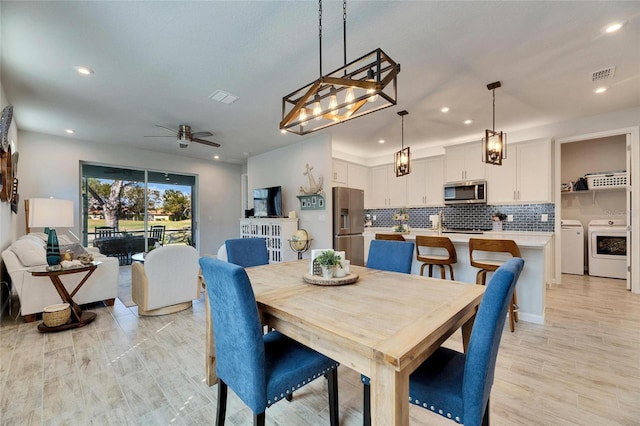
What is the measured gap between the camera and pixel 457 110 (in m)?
3.89


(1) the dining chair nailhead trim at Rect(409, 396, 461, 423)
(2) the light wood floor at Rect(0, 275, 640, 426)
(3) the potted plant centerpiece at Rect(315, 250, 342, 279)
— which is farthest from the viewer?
(3) the potted plant centerpiece at Rect(315, 250, 342, 279)

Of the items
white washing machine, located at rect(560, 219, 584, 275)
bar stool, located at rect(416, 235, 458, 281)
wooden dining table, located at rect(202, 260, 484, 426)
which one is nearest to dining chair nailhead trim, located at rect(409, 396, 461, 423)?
wooden dining table, located at rect(202, 260, 484, 426)

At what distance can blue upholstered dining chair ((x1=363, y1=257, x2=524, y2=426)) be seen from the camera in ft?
3.27

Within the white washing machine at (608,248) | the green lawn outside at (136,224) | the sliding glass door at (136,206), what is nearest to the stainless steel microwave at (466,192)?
the white washing machine at (608,248)

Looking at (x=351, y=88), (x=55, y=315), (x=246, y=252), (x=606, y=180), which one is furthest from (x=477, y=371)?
(x=606, y=180)

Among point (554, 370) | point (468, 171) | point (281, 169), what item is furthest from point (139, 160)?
point (554, 370)

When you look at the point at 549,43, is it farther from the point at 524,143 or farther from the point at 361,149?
the point at 361,149

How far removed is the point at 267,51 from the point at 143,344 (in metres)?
2.90

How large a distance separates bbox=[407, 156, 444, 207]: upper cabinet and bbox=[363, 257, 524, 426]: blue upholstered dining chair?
4.87m

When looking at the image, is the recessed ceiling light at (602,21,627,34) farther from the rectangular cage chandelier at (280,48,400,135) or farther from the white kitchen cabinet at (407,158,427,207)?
the white kitchen cabinet at (407,158,427,207)

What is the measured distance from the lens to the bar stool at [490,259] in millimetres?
2709

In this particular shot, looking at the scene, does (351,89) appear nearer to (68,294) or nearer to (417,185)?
(68,294)

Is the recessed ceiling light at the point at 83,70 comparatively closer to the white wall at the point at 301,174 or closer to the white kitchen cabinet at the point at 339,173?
the white wall at the point at 301,174

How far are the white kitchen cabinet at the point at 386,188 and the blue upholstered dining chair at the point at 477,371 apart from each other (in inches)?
204
